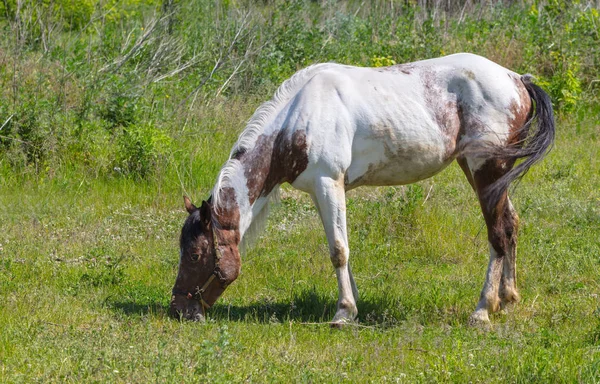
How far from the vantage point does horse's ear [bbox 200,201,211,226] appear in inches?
237

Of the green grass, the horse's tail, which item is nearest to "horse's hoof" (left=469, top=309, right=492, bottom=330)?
the green grass

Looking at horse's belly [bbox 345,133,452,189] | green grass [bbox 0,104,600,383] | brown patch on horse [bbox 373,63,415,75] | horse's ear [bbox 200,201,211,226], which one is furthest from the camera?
brown patch on horse [bbox 373,63,415,75]

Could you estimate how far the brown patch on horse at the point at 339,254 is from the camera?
20.3 feet

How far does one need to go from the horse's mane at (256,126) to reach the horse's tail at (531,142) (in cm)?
159

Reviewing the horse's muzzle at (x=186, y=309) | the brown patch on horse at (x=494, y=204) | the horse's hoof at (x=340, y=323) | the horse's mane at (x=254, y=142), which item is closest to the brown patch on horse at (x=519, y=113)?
the brown patch on horse at (x=494, y=204)

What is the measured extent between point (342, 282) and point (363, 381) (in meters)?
1.40

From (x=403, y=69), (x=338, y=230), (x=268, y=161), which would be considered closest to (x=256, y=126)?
(x=268, y=161)

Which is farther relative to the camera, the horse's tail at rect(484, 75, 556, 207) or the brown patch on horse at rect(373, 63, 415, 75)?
the brown patch on horse at rect(373, 63, 415, 75)

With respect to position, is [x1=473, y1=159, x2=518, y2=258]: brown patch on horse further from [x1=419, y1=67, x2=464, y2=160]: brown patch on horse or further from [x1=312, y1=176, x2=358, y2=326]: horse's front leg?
[x1=312, y1=176, x2=358, y2=326]: horse's front leg

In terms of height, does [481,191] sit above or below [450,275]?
above

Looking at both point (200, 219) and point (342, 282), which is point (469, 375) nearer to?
point (342, 282)

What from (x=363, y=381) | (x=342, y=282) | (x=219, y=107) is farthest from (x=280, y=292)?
A: (x=219, y=107)

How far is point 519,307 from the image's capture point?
6.55m

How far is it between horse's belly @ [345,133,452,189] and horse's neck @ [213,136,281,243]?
621mm
